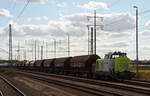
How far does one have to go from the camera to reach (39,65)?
259 ft

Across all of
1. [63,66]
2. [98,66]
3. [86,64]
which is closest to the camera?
[98,66]

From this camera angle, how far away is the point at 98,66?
37000 mm

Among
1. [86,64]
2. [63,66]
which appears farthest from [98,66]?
[63,66]

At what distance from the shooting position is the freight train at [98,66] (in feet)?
106

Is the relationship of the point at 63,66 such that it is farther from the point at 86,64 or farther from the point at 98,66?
the point at 98,66

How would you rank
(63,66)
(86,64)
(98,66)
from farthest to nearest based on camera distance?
(63,66) → (86,64) → (98,66)

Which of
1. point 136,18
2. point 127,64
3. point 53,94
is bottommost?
point 53,94

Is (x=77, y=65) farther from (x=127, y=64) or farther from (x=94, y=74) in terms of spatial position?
(x=127, y=64)

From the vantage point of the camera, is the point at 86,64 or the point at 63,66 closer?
the point at 86,64

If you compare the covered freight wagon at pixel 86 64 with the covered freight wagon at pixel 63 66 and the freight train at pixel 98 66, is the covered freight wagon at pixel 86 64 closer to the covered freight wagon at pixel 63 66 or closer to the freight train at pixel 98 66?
the freight train at pixel 98 66

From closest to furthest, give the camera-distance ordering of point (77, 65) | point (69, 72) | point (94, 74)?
point (94, 74) → point (77, 65) → point (69, 72)

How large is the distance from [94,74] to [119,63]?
753 centimetres

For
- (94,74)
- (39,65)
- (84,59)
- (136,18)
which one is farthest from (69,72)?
(39,65)

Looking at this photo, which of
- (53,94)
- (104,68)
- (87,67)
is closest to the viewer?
(53,94)
